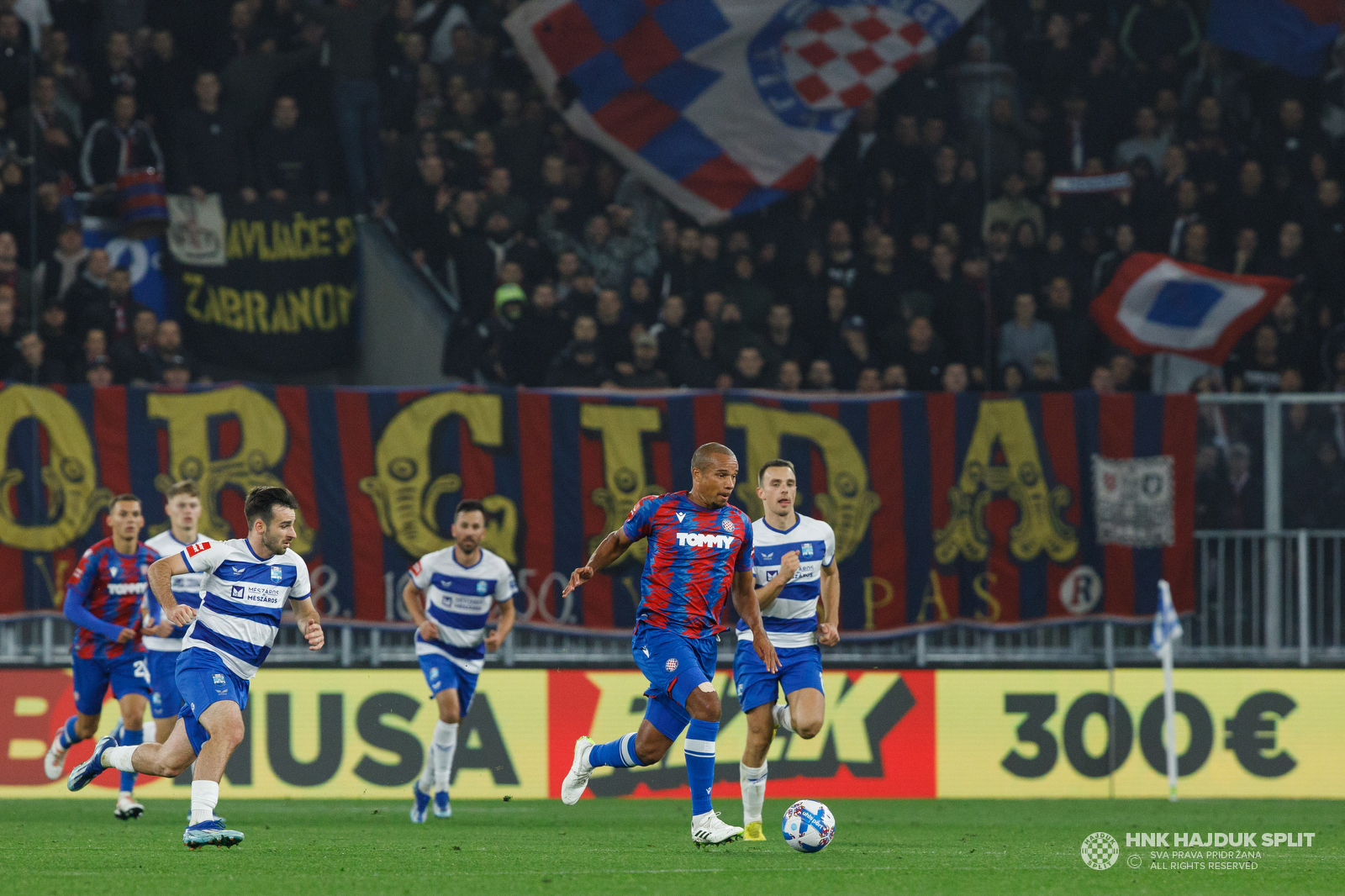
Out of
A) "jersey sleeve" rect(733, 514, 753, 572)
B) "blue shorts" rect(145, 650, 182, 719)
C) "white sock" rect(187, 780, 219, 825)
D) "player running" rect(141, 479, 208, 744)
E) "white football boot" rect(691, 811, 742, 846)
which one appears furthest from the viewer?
"blue shorts" rect(145, 650, 182, 719)

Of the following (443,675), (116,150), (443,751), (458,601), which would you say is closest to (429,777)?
(443,751)

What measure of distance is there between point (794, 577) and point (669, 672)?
166 centimetres

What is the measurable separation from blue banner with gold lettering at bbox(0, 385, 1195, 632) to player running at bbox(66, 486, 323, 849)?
6.04 metres

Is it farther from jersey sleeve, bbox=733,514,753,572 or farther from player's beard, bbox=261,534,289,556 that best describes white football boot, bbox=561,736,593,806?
player's beard, bbox=261,534,289,556

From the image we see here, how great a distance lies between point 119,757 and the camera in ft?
32.4

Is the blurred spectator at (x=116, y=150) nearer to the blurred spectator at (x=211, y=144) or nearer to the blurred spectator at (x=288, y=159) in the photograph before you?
the blurred spectator at (x=211, y=144)

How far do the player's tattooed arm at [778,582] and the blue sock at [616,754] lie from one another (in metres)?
1.15

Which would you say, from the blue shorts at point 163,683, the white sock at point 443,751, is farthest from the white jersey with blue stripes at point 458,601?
the blue shorts at point 163,683

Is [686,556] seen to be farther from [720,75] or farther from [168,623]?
[720,75]

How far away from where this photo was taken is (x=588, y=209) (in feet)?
58.9

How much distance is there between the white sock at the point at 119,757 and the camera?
974 centimetres

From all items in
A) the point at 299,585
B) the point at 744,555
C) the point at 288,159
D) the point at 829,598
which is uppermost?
the point at 288,159

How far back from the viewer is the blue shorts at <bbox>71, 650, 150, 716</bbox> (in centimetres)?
1259

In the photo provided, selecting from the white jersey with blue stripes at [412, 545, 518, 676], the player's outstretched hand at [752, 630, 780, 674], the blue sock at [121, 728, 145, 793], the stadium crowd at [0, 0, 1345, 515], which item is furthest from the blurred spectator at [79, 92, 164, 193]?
the player's outstretched hand at [752, 630, 780, 674]
